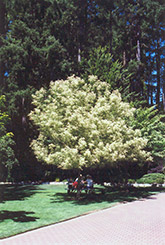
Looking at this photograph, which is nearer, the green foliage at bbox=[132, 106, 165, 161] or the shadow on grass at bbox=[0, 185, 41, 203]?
the shadow on grass at bbox=[0, 185, 41, 203]

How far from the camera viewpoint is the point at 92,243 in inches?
287

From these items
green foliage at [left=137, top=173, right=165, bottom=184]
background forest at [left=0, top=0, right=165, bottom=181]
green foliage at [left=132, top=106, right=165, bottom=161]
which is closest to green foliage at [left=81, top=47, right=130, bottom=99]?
background forest at [left=0, top=0, right=165, bottom=181]

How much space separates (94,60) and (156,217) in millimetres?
21084

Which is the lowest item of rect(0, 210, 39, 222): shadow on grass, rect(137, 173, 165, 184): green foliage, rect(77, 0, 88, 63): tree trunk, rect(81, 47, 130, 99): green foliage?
rect(0, 210, 39, 222): shadow on grass

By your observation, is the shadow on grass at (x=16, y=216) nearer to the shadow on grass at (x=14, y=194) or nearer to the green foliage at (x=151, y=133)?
the shadow on grass at (x=14, y=194)

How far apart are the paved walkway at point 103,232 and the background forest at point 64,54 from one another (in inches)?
447

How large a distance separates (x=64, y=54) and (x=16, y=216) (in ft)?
71.3

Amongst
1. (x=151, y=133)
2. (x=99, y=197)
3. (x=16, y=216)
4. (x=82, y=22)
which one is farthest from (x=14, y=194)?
(x=82, y=22)

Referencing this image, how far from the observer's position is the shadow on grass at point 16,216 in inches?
412

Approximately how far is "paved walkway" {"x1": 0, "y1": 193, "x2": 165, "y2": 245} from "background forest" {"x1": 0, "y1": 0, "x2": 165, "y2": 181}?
11.4m

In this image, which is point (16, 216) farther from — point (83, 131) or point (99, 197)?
point (99, 197)

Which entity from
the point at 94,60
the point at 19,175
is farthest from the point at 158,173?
the point at 19,175

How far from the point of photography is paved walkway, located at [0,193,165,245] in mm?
7410

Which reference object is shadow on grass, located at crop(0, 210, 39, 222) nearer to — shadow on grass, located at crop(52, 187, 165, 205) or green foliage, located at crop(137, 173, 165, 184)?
shadow on grass, located at crop(52, 187, 165, 205)
